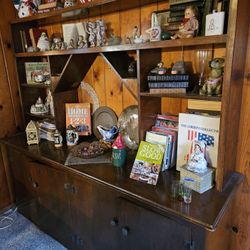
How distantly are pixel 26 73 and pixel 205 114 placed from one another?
4.99 ft

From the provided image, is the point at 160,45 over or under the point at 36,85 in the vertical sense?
over

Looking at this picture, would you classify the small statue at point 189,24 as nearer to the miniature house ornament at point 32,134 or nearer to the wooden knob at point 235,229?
the wooden knob at point 235,229

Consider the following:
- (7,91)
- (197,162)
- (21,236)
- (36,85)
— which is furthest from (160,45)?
(21,236)

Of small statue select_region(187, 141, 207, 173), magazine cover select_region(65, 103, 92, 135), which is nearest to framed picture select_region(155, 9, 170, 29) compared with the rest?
small statue select_region(187, 141, 207, 173)

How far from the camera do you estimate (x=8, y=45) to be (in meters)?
1.94

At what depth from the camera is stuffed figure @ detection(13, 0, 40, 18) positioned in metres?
1.70

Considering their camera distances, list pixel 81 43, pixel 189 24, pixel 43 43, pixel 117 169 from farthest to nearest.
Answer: pixel 43 43, pixel 81 43, pixel 117 169, pixel 189 24

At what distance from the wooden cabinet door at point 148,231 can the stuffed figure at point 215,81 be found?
603 mm

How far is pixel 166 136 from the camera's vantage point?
128cm

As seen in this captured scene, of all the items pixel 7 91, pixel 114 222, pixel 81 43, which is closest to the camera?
pixel 114 222

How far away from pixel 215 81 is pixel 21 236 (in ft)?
6.17

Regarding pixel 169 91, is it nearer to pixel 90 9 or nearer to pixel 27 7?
pixel 90 9

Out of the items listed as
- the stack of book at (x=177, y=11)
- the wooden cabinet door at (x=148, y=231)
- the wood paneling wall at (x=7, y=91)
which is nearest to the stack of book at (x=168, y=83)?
the stack of book at (x=177, y=11)

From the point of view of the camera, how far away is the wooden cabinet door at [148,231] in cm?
105
